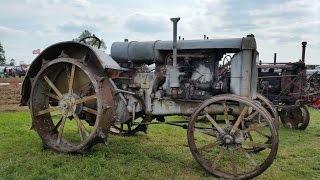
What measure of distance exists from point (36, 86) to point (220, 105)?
8.71 feet

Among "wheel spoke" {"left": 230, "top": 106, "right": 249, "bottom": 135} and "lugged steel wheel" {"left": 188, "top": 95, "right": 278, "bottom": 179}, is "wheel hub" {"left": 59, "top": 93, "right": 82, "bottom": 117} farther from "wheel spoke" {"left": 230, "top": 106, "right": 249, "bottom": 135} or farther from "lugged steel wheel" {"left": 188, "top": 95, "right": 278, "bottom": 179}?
"wheel spoke" {"left": 230, "top": 106, "right": 249, "bottom": 135}

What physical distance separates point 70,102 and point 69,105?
44mm

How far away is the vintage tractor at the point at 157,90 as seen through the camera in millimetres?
4512

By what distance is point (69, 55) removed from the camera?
5332 millimetres

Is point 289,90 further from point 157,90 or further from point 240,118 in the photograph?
point 240,118

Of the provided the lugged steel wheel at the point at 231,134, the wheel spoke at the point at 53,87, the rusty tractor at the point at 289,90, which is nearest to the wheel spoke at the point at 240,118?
the lugged steel wheel at the point at 231,134

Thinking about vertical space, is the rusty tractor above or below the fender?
below

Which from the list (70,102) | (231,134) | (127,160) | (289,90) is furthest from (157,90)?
(289,90)

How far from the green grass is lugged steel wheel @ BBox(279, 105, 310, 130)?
1.66 meters

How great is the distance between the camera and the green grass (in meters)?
4.34

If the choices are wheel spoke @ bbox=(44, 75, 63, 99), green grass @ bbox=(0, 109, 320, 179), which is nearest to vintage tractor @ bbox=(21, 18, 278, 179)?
wheel spoke @ bbox=(44, 75, 63, 99)

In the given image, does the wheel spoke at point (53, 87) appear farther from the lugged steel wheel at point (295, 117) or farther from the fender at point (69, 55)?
the lugged steel wheel at point (295, 117)

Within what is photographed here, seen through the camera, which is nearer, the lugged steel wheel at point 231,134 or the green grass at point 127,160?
the lugged steel wheel at point 231,134

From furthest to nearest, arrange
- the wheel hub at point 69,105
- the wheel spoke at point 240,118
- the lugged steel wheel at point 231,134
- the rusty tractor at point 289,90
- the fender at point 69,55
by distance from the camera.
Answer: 1. the rusty tractor at point 289,90
2. the wheel hub at point 69,105
3. the fender at point 69,55
4. the wheel spoke at point 240,118
5. the lugged steel wheel at point 231,134
